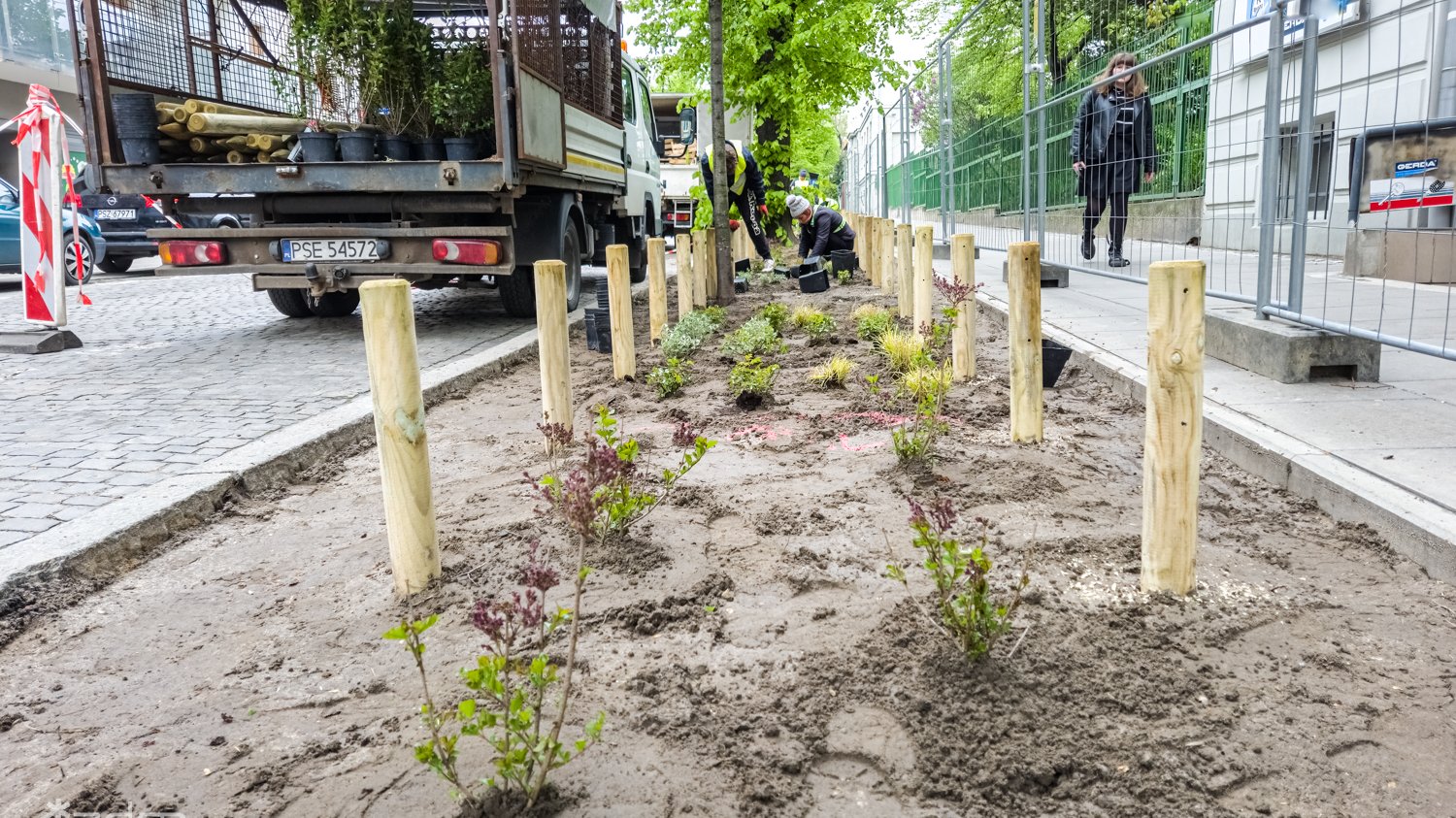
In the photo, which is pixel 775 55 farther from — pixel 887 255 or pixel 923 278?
pixel 923 278

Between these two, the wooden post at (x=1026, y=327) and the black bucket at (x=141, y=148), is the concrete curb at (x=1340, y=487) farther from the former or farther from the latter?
the black bucket at (x=141, y=148)

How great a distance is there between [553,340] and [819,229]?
9121 millimetres

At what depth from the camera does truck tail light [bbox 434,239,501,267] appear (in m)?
7.76

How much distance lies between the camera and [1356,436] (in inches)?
149

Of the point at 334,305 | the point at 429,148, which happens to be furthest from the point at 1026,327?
the point at 334,305

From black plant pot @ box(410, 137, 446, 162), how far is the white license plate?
2.48 feet

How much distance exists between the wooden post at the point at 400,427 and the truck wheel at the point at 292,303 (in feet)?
23.7

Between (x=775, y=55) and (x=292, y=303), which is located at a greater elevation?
(x=775, y=55)

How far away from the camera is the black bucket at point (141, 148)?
25.4 feet

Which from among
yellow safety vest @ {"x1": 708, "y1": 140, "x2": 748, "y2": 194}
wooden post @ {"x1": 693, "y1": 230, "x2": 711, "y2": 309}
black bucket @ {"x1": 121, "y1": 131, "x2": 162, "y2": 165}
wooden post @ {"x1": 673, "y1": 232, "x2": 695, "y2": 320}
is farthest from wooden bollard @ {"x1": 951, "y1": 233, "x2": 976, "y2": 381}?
yellow safety vest @ {"x1": 708, "y1": 140, "x2": 748, "y2": 194}

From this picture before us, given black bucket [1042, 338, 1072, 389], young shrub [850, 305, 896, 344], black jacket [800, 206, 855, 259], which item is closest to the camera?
black bucket [1042, 338, 1072, 389]

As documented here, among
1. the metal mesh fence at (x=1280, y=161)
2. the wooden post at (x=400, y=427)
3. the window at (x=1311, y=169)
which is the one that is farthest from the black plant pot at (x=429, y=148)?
the window at (x=1311, y=169)

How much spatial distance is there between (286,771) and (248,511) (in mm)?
2166

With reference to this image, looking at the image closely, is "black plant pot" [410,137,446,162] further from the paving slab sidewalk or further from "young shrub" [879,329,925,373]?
the paving slab sidewalk
